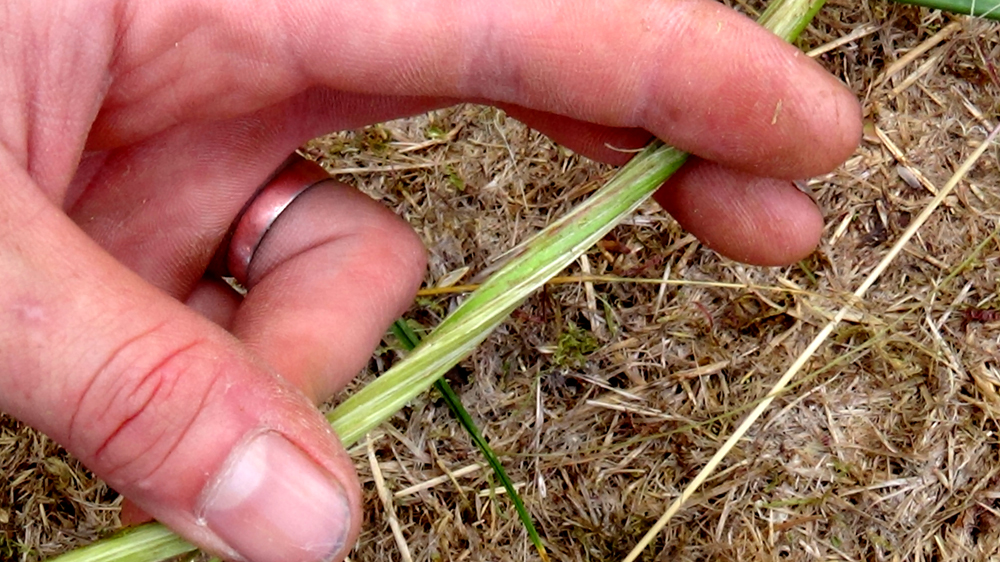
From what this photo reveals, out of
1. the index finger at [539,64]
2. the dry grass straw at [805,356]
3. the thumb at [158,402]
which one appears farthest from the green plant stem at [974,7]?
the thumb at [158,402]

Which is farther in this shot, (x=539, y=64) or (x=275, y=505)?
(x=539, y=64)

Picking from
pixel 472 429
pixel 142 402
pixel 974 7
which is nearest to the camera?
pixel 142 402

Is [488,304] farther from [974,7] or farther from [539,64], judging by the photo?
[974,7]

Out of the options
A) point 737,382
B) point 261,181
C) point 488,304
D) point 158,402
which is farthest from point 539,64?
point 737,382

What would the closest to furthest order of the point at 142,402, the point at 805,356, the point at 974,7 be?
the point at 142,402 → the point at 974,7 → the point at 805,356

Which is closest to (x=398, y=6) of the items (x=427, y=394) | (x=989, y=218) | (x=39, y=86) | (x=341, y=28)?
(x=341, y=28)

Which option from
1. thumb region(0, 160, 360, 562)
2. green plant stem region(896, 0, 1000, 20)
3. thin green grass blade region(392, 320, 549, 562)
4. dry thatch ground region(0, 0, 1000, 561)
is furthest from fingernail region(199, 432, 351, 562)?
green plant stem region(896, 0, 1000, 20)

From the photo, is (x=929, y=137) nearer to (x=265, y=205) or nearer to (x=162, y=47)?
(x=265, y=205)
